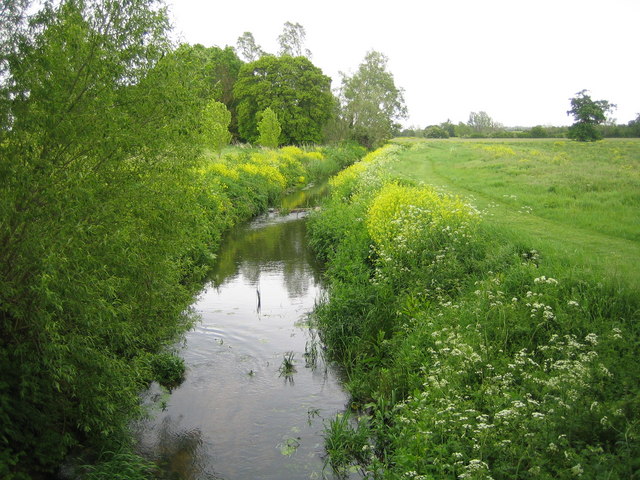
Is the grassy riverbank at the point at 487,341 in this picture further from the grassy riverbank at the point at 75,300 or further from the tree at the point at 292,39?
the tree at the point at 292,39

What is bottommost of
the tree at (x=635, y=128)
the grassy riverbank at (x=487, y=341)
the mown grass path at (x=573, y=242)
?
the grassy riverbank at (x=487, y=341)

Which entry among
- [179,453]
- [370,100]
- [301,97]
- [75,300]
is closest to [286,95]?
[301,97]

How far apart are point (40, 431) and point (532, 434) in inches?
190

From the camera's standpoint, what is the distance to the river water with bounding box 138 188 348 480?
567cm

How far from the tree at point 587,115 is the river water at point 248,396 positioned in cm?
4948

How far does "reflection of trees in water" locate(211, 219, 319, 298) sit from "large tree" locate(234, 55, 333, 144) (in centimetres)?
3364

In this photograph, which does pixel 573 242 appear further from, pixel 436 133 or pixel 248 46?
pixel 436 133

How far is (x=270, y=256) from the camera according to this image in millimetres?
15094

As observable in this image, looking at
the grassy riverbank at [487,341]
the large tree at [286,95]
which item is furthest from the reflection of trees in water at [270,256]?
the large tree at [286,95]

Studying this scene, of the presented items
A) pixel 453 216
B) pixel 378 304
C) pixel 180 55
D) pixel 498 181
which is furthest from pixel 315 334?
pixel 498 181

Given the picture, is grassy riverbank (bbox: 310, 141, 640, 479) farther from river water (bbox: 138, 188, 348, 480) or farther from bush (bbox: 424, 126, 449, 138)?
bush (bbox: 424, 126, 449, 138)

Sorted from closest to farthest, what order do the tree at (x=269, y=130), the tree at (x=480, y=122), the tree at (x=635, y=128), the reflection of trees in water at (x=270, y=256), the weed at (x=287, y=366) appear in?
the weed at (x=287, y=366) → the reflection of trees in water at (x=270, y=256) → the tree at (x=269, y=130) → the tree at (x=635, y=128) → the tree at (x=480, y=122)

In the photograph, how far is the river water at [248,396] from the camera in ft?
18.6

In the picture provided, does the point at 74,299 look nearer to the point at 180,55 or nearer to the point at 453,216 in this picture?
the point at 180,55
